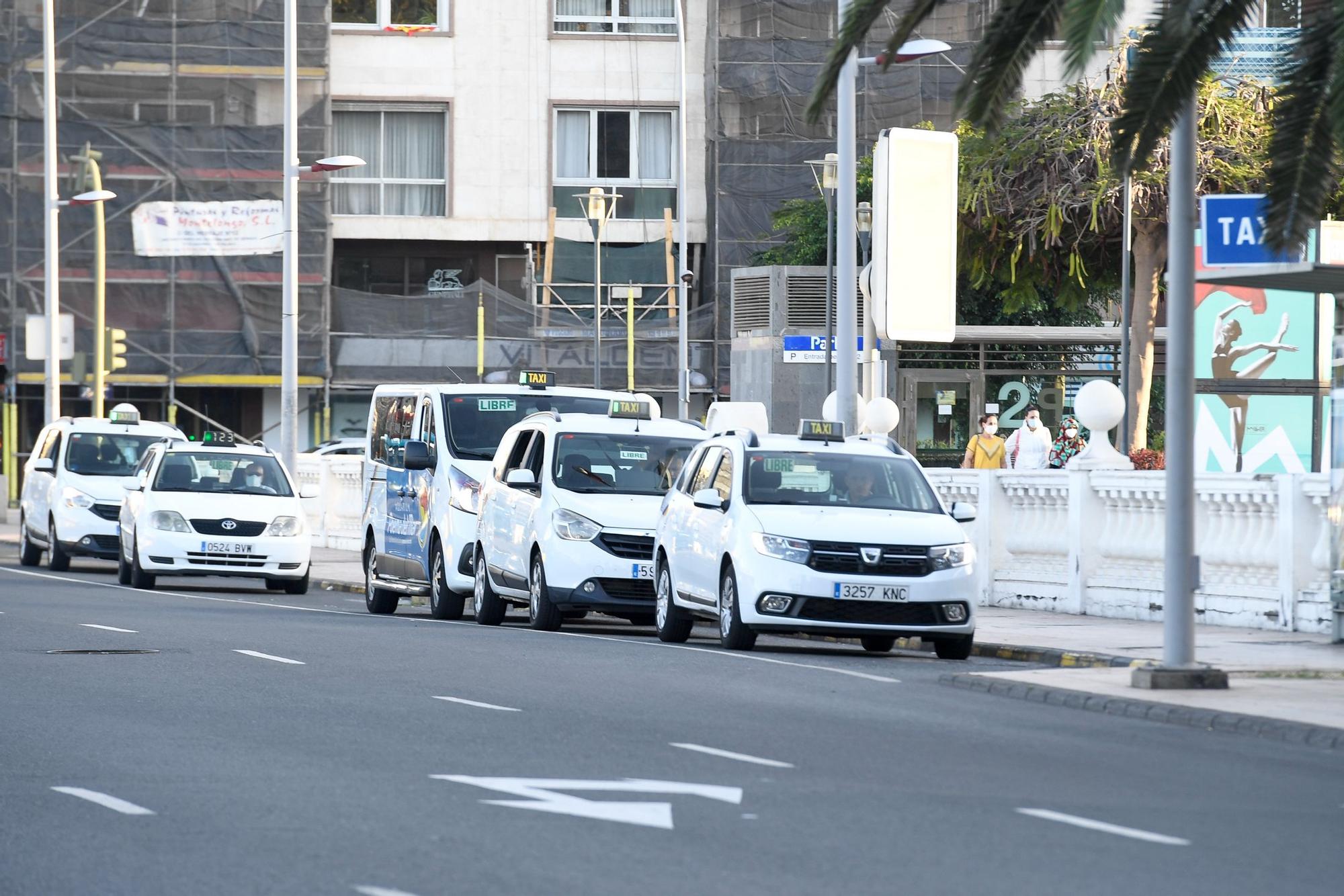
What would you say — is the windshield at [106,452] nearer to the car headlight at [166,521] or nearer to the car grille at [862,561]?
the car headlight at [166,521]

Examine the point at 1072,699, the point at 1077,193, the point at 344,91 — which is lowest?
the point at 1072,699

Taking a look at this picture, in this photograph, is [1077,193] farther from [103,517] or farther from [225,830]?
[225,830]

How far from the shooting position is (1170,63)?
12555mm

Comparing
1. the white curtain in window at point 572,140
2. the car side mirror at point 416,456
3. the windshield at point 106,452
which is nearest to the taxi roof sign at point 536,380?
the car side mirror at point 416,456

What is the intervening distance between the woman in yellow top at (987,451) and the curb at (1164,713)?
13436 mm

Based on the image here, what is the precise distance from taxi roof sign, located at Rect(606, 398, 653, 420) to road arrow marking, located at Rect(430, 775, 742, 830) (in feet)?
38.6

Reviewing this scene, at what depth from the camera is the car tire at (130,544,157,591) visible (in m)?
28.0

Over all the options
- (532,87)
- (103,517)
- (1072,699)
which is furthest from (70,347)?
(1072,699)

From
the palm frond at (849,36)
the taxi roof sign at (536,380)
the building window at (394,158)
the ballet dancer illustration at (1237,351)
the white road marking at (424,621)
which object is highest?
the building window at (394,158)

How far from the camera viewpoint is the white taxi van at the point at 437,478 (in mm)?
23391

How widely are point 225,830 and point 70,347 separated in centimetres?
3718

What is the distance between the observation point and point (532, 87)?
59688 mm

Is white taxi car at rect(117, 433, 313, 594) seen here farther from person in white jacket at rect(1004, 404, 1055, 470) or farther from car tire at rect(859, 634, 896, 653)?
car tire at rect(859, 634, 896, 653)

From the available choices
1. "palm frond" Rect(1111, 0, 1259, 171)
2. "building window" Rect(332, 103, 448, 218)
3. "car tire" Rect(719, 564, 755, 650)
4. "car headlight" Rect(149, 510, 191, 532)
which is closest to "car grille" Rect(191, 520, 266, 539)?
"car headlight" Rect(149, 510, 191, 532)
